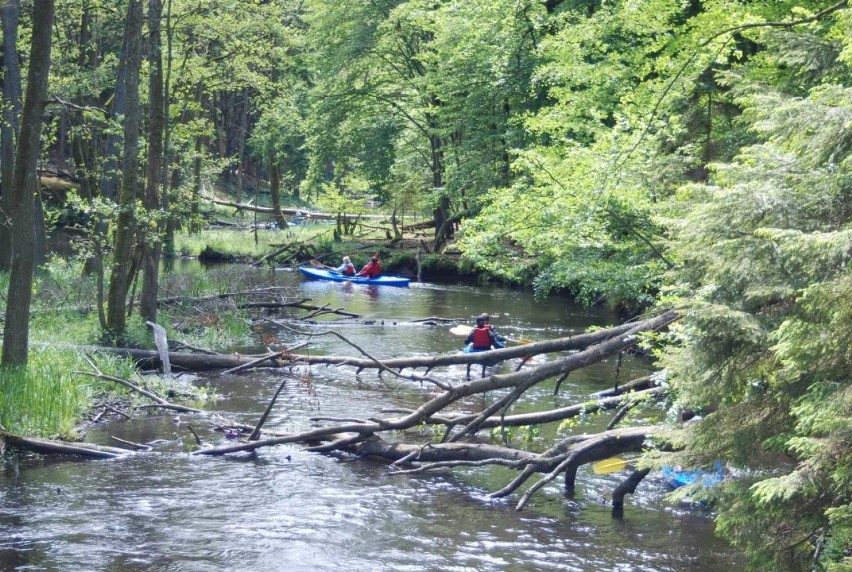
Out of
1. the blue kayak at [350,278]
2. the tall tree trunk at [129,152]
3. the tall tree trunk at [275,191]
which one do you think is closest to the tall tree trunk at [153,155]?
the tall tree trunk at [129,152]

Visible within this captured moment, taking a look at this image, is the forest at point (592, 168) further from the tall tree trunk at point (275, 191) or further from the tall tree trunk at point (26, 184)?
the tall tree trunk at point (275, 191)

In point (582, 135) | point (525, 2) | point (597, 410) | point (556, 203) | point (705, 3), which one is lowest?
point (597, 410)

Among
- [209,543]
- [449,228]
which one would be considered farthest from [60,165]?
[209,543]

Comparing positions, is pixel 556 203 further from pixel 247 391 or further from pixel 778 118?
pixel 778 118

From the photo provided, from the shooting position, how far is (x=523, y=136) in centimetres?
2631

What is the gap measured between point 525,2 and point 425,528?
20206mm

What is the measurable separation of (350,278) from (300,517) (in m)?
21.6

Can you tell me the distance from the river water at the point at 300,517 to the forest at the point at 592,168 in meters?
1.56

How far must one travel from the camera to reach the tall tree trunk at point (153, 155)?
15.1 meters

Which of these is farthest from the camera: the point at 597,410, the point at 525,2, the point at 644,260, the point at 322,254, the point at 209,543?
the point at 322,254

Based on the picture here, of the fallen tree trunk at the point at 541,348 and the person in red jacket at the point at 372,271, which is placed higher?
the person in red jacket at the point at 372,271

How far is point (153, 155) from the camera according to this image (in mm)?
15469

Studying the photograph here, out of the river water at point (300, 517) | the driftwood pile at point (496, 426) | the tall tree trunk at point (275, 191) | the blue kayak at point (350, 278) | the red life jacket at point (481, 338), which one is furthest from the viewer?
the tall tree trunk at point (275, 191)

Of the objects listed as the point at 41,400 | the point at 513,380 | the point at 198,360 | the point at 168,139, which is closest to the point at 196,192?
the point at 168,139
